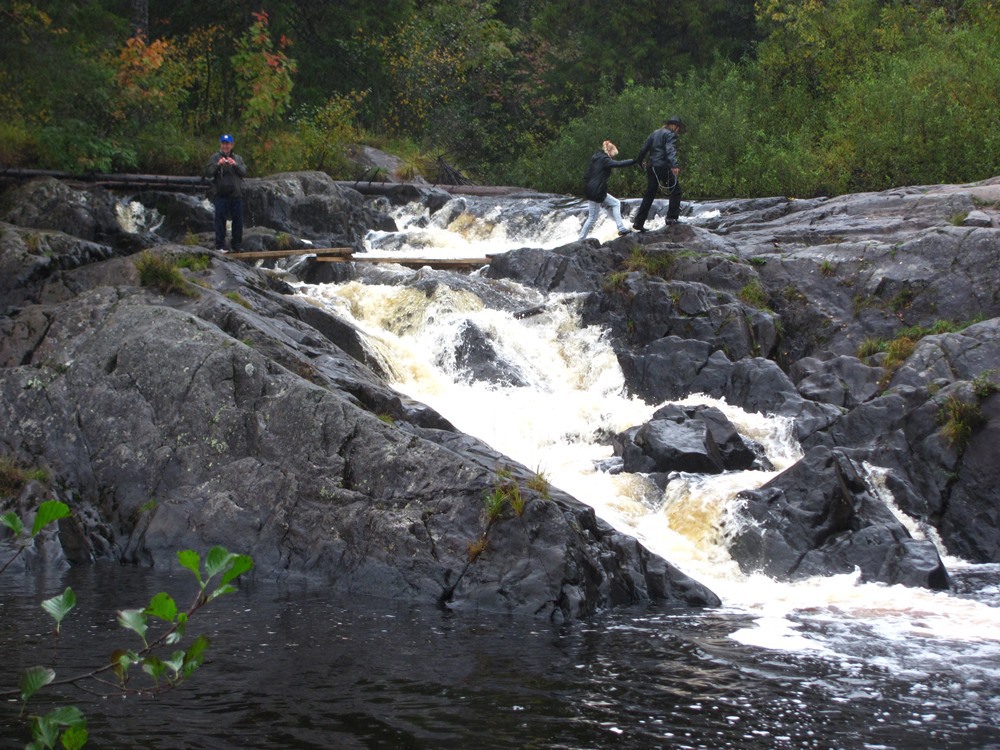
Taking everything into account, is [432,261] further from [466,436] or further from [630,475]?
[466,436]

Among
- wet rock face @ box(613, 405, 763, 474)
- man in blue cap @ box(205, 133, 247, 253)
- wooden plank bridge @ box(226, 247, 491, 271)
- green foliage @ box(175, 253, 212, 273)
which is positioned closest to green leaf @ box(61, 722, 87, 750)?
wet rock face @ box(613, 405, 763, 474)

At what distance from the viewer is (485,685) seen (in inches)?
243

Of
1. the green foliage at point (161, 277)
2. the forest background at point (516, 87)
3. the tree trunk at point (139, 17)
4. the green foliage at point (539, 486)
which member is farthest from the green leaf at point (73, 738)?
the tree trunk at point (139, 17)

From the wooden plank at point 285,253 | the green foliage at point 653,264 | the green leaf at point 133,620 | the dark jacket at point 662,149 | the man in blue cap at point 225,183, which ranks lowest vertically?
the green leaf at point 133,620

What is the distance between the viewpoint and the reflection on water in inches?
209

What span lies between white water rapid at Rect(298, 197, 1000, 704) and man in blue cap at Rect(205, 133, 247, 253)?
1.86m

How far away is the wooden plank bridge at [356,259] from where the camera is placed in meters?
17.0

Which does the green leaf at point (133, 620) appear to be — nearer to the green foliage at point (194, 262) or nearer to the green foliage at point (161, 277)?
the green foliage at point (161, 277)

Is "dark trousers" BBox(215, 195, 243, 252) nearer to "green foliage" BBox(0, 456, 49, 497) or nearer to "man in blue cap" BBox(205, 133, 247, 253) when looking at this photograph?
"man in blue cap" BBox(205, 133, 247, 253)

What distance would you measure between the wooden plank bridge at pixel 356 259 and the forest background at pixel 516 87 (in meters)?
4.12

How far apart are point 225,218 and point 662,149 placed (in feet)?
23.3

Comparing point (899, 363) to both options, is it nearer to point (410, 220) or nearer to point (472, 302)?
point (472, 302)

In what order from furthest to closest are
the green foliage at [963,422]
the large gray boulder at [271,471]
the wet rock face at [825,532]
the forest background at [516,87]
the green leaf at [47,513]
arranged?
1. the forest background at [516,87]
2. the green foliage at [963,422]
3. the wet rock face at [825,532]
4. the large gray boulder at [271,471]
5. the green leaf at [47,513]

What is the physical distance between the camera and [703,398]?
46.8 feet
